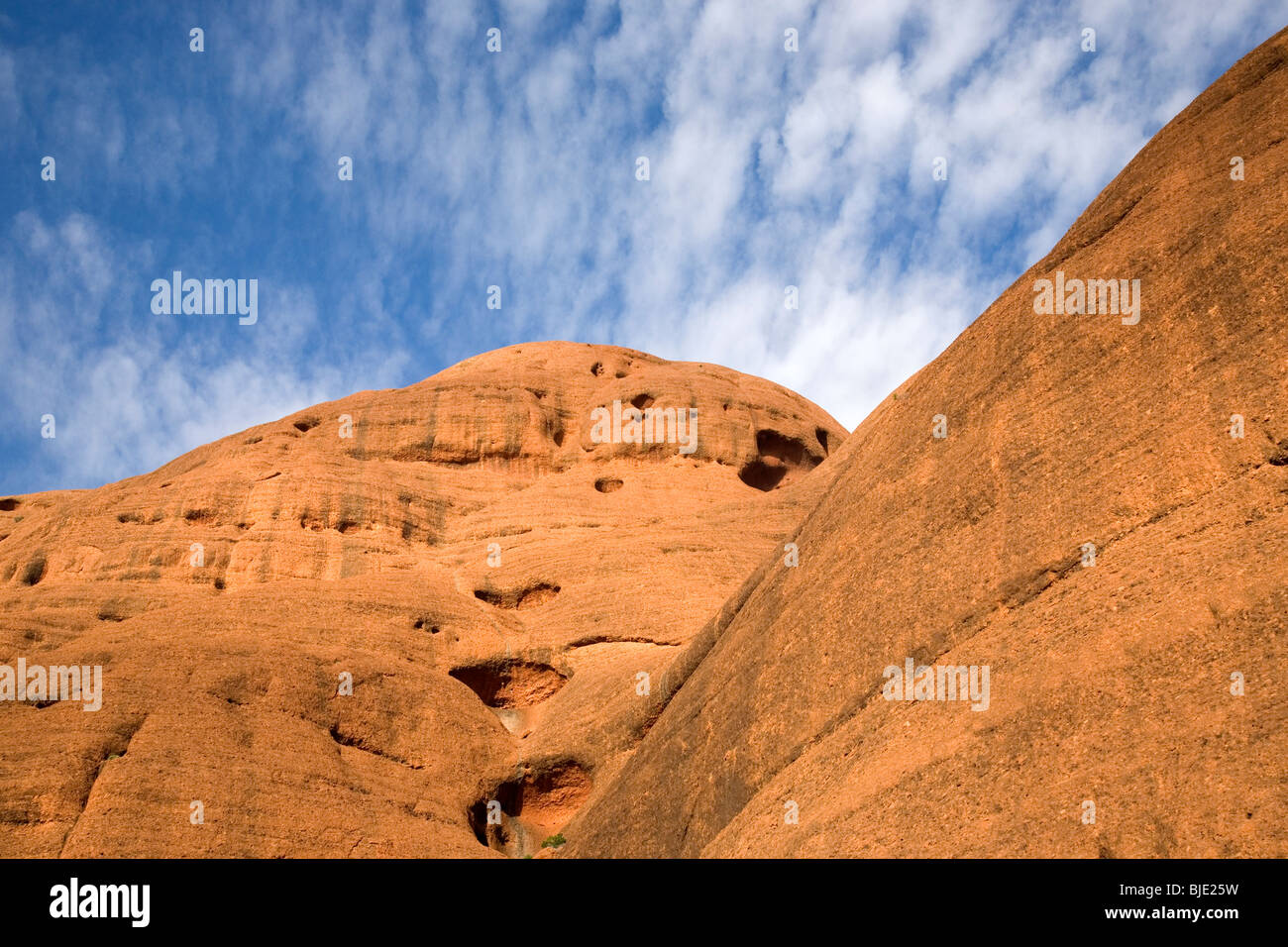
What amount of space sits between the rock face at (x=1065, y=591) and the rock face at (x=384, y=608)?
6.54m

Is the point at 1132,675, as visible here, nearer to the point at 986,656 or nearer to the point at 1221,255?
the point at 986,656

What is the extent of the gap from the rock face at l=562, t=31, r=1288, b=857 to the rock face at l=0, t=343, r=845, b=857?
21.5 ft

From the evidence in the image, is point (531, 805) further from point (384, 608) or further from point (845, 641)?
point (845, 641)

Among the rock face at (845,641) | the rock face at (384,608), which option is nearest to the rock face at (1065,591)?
the rock face at (845,641)

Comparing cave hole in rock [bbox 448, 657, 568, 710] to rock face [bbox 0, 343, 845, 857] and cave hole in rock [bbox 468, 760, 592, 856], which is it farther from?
cave hole in rock [bbox 468, 760, 592, 856]

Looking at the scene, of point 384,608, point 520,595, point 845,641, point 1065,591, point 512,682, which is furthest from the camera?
point 520,595

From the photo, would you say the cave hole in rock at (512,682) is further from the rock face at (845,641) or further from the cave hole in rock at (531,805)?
the cave hole in rock at (531,805)

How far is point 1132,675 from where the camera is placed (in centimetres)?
1125

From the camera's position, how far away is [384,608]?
31578 mm

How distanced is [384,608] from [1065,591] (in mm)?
22220

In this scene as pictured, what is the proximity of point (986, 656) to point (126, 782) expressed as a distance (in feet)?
52.1

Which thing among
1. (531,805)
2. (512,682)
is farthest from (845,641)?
(512,682)

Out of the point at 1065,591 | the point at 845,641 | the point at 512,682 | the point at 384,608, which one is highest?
the point at 384,608

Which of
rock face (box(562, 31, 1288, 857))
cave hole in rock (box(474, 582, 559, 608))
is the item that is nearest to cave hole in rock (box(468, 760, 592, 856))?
rock face (box(562, 31, 1288, 857))
